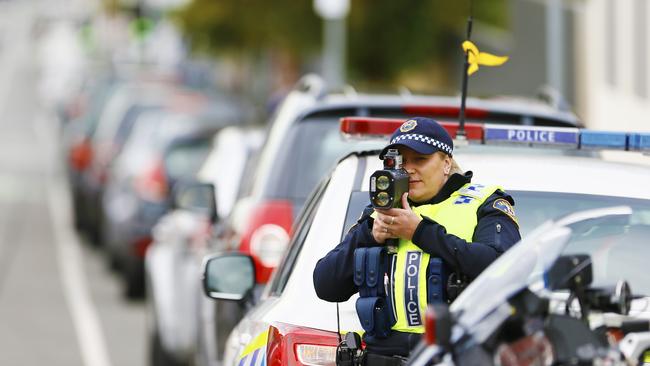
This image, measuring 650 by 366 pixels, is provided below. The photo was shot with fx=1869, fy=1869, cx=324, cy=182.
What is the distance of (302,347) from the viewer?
17.2 ft

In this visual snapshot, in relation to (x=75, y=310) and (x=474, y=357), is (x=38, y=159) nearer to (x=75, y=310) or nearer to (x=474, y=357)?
(x=75, y=310)

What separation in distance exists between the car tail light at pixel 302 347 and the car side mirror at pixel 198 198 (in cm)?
491

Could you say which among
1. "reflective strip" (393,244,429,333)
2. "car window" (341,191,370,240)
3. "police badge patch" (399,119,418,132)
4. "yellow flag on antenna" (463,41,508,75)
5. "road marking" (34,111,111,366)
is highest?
"yellow flag on antenna" (463,41,508,75)

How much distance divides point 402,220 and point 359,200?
2.55ft

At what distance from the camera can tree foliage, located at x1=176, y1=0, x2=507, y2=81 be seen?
30.1 meters

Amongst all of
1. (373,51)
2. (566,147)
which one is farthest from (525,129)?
(373,51)

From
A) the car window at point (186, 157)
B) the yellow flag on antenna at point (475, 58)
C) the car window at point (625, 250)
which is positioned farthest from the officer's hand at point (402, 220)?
the car window at point (186, 157)

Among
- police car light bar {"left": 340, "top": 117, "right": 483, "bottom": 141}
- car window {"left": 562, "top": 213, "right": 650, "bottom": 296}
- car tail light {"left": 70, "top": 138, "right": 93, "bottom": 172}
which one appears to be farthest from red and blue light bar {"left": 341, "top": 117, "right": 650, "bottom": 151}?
car tail light {"left": 70, "top": 138, "right": 93, "bottom": 172}

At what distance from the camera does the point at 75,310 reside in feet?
53.1

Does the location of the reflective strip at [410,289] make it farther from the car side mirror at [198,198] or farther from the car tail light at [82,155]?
the car tail light at [82,155]

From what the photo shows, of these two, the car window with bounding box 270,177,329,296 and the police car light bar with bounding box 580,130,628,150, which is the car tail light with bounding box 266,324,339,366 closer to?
the car window with bounding box 270,177,329,296

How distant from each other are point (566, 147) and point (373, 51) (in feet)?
82.6

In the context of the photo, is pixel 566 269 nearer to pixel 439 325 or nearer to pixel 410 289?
pixel 439 325

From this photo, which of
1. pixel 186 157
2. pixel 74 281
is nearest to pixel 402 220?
pixel 186 157
